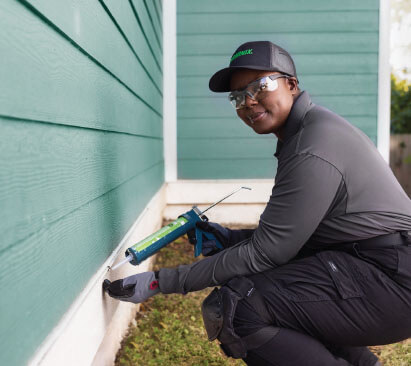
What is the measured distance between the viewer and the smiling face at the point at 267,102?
1.92 metres

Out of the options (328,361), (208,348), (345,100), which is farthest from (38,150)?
(345,100)

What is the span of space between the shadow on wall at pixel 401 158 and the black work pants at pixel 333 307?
739cm

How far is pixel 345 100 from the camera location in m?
5.57

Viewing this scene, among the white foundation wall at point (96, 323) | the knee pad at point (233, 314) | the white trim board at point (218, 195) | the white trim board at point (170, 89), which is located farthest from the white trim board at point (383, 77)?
the knee pad at point (233, 314)

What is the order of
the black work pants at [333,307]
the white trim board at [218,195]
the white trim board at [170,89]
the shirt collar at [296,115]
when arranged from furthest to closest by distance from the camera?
the white trim board at [218,195]
the white trim board at [170,89]
the shirt collar at [296,115]
the black work pants at [333,307]

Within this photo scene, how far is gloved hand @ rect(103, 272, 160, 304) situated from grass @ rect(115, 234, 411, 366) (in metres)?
0.78

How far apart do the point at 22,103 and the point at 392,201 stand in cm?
141

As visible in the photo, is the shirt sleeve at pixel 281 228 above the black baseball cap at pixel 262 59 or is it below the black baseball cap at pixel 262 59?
below

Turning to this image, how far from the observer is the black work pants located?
172cm

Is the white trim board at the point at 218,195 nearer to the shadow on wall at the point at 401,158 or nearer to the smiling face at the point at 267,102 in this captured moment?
the smiling face at the point at 267,102

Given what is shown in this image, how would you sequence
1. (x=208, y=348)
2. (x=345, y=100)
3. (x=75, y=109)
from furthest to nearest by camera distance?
(x=345, y=100) → (x=208, y=348) → (x=75, y=109)

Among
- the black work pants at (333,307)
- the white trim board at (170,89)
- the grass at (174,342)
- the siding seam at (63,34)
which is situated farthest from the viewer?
the white trim board at (170,89)

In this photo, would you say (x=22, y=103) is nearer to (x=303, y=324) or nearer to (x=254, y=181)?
(x=303, y=324)

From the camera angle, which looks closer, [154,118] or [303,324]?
[303,324]
